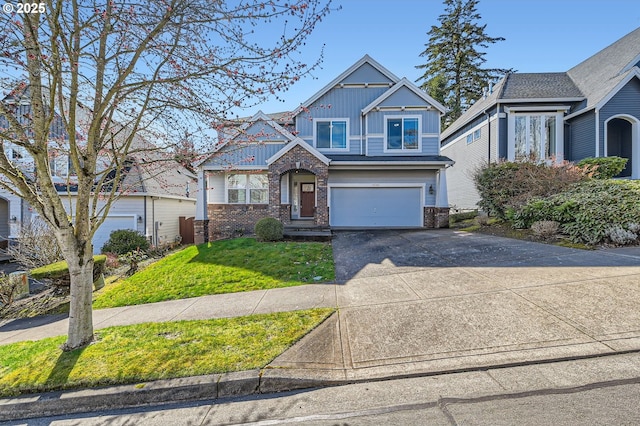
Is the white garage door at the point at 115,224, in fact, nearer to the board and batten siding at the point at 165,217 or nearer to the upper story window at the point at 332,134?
the board and batten siding at the point at 165,217

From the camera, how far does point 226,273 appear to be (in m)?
8.48

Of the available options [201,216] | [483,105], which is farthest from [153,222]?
[483,105]

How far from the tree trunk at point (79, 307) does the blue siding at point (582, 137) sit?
61.1ft

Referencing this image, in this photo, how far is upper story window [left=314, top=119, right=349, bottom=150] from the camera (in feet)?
51.9

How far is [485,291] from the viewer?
527cm

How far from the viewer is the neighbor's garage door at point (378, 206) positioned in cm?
1534

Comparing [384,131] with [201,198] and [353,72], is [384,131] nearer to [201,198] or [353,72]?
[353,72]

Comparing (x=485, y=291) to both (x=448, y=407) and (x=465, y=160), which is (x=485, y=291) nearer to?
(x=448, y=407)

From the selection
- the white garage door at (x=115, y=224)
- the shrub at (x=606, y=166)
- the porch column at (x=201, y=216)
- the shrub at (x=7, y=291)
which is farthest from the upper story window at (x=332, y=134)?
the shrub at (x=7, y=291)

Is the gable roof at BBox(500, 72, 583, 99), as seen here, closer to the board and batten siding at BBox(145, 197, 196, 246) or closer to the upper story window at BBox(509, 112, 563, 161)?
the upper story window at BBox(509, 112, 563, 161)

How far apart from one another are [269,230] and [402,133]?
8459 mm

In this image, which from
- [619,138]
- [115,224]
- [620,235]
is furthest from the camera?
[115,224]

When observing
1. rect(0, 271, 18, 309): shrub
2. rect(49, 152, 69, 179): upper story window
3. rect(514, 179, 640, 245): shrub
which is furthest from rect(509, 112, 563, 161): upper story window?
rect(0, 271, 18, 309): shrub

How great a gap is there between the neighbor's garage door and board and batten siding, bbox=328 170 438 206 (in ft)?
1.14
